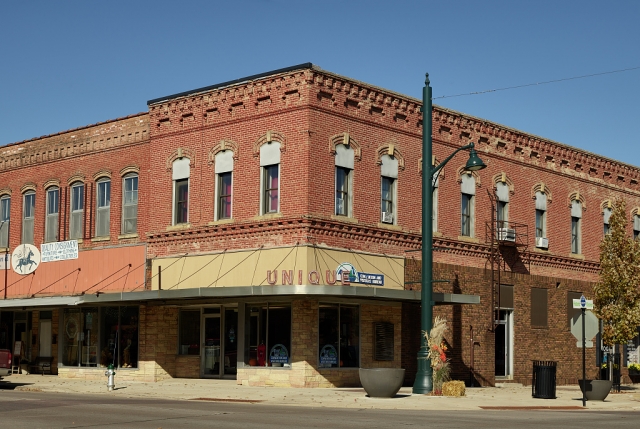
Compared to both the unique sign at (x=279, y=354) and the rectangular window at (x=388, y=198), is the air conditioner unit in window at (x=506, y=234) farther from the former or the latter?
the unique sign at (x=279, y=354)

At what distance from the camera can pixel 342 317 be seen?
30.2m

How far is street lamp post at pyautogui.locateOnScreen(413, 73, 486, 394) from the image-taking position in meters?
26.3

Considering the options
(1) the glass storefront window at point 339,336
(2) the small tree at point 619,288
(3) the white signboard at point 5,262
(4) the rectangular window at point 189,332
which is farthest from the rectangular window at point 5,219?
(2) the small tree at point 619,288

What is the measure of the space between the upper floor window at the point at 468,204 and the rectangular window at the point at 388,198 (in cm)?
405

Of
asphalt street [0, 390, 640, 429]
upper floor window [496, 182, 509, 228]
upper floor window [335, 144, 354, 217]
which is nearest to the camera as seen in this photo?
asphalt street [0, 390, 640, 429]

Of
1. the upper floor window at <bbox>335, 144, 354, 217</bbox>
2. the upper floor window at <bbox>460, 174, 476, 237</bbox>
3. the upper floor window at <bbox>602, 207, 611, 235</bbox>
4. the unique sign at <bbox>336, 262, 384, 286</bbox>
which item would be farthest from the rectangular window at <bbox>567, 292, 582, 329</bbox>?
the upper floor window at <bbox>335, 144, 354, 217</bbox>

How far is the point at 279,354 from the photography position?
96.8 ft

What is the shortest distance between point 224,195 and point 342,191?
4079mm

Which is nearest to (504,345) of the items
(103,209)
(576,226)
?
(576,226)

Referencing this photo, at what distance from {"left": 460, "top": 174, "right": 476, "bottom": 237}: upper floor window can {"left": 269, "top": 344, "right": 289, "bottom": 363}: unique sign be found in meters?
9.09

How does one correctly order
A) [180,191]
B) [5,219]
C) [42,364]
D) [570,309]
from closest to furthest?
[180,191] < [42,364] < [570,309] < [5,219]

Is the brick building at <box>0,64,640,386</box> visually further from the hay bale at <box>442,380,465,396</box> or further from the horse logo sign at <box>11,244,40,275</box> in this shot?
the hay bale at <box>442,380,465,396</box>

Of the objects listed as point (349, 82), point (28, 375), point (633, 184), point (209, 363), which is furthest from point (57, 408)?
point (633, 184)

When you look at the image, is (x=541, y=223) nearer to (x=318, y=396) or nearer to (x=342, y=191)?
(x=342, y=191)
